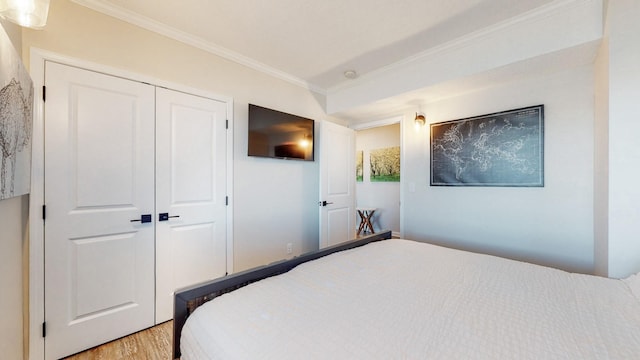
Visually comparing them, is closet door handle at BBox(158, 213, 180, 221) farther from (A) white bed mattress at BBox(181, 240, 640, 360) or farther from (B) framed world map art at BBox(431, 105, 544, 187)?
(B) framed world map art at BBox(431, 105, 544, 187)

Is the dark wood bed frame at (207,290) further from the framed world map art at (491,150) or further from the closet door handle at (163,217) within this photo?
the framed world map art at (491,150)

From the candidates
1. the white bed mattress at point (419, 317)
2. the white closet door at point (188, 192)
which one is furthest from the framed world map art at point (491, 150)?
the white closet door at point (188, 192)

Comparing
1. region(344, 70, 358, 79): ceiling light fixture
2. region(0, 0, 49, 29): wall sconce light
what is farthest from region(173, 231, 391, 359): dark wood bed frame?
region(344, 70, 358, 79): ceiling light fixture

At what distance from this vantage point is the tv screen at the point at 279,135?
268cm

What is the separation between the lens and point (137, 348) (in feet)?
5.91

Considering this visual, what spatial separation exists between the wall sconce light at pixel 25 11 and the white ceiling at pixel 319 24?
105 cm

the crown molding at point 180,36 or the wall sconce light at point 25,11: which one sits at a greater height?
the crown molding at point 180,36

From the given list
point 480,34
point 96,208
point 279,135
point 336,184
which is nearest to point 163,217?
point 96,208

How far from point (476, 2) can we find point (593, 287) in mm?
1911

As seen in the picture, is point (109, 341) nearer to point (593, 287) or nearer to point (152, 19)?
point (152, 19)

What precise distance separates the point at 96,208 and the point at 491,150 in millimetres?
3512

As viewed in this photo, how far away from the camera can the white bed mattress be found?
2.49 ft

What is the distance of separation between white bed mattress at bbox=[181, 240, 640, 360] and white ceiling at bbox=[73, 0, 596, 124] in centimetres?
186

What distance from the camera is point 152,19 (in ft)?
6.59
